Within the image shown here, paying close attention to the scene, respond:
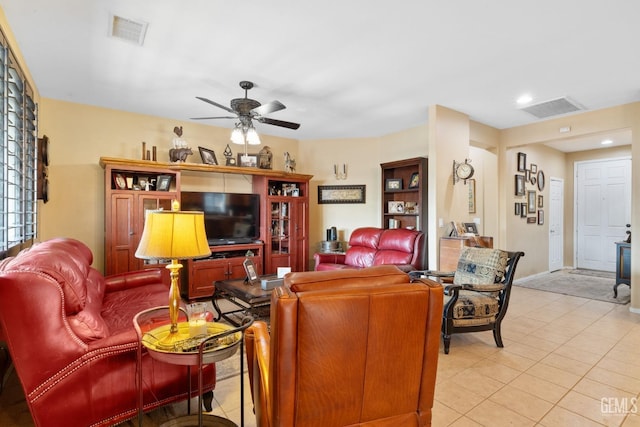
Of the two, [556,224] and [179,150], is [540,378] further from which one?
[556,224]

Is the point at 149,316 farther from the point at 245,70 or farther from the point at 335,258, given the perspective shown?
the point at 335,258

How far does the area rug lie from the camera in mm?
4781

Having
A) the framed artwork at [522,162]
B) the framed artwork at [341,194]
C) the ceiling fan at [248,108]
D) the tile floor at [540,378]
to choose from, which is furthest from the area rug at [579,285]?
the ceiling fan at [248,108]

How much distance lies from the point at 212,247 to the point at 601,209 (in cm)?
768

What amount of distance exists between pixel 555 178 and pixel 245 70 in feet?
22.3

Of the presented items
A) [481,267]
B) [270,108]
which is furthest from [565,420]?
[270,108]

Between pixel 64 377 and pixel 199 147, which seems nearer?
pixel 64 377

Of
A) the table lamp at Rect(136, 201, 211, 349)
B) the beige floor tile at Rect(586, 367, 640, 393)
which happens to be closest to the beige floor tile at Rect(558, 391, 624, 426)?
the beige floor tile at Rect(586, 367, 640, 393)

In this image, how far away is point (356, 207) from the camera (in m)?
6.20

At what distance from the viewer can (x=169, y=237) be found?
67.8 inches

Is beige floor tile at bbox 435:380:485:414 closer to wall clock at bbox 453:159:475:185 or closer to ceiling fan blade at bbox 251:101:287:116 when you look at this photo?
ceiling fan blade at bbox 251:101:287:116

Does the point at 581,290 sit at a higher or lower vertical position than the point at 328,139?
lower

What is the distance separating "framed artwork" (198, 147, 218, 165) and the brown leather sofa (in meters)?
4.08

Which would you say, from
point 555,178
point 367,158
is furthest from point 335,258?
point 555,178
